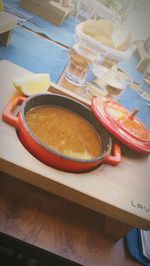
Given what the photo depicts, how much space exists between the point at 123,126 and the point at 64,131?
23 cm

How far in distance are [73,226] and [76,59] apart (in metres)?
1.02

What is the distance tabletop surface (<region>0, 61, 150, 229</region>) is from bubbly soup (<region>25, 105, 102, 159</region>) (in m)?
0.08

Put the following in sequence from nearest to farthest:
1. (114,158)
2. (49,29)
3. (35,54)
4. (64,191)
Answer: (64,191), (114,158), (35,54), (49,29)

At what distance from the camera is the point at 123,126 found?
2.98 feet

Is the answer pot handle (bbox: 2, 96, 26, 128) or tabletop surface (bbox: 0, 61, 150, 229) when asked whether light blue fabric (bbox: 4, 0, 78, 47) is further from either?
tabletop surface (bbox: 0, 61, 150, 229)

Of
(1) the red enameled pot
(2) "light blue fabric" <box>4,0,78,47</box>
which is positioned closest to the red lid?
(1) the red enameled pot

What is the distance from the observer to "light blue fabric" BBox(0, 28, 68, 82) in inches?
61.3

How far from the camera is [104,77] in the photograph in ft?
5.18

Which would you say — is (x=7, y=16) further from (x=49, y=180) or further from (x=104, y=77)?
(x=49, y=180)

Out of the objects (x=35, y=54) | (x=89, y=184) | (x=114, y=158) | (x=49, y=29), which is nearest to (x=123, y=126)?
(x=114, y=158)

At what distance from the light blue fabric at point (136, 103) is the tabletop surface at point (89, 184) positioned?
1090 mm

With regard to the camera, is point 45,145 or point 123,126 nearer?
point 45,145

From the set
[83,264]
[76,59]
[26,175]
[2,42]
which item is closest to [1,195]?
[26,175]

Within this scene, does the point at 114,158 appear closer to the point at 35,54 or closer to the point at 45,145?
the point at 45,145
